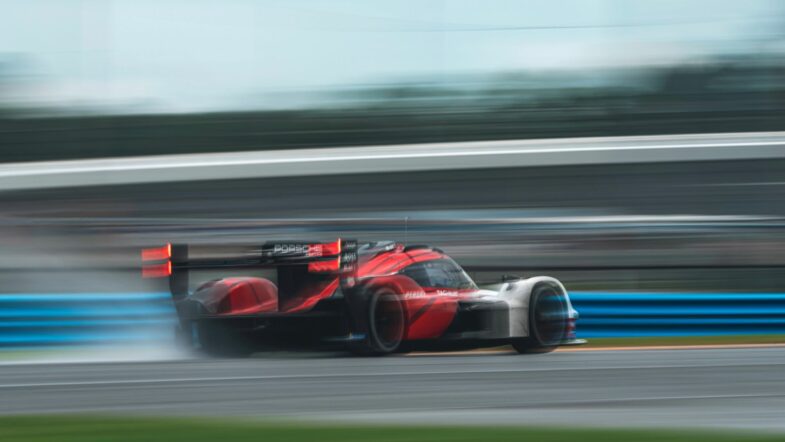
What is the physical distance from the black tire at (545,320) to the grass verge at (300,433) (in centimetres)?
366

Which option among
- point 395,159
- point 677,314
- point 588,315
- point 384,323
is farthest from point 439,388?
point 395,159

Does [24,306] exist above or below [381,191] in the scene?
below

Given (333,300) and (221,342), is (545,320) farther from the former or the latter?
(221,342)

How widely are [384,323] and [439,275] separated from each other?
21.6 inches

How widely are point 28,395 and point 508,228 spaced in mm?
6768

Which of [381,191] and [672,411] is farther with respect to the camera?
[381,191]

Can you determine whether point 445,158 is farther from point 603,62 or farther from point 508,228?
point 603,62

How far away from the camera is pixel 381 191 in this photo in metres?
13.2

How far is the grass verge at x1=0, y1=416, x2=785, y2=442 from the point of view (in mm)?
4793

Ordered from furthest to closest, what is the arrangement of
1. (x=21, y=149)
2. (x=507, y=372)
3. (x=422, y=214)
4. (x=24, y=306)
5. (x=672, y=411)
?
(x=21, y=149)
(x=422, y=214)
(x=24, y=306)
(x=507, y=372)
(x=672, y=411)

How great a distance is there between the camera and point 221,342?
832cm

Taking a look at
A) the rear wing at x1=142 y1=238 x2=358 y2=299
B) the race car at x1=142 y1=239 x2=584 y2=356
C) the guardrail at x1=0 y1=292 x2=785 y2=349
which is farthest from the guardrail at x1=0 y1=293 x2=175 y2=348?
the rear wing at x1=142 y1=238 x2=358 y2=299

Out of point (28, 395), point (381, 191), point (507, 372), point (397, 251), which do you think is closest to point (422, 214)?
point (381, 191)

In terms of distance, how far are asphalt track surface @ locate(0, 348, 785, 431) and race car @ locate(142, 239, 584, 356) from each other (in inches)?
7.3
